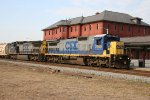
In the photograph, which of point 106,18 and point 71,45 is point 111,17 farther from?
point 71,45

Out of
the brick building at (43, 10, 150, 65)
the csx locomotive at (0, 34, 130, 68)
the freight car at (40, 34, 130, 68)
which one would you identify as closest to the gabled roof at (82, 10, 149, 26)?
the brick building at (43, 10, 150, 65)

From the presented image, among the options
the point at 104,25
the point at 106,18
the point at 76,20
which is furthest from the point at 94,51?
the point at 76,20

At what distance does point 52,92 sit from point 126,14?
70114mm

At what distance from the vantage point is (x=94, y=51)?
94.9ft

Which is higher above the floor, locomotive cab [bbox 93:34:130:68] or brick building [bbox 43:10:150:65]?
brick building [bbox 43:10:150:65]

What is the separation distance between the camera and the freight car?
2683 cm

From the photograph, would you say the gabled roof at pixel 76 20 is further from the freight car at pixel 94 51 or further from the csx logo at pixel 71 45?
the csx logo at pixel 71 45

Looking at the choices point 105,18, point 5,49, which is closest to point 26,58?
point 5,49

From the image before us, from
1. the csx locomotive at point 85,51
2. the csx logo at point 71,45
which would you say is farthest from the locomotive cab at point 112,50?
the csx logo at point 71,45

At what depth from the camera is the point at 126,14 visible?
7888 cm

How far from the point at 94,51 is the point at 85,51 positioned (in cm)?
188

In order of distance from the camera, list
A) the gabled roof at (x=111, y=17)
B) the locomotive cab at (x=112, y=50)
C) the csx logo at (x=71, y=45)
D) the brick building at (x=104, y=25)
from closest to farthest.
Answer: the locomotive cab at (x=112, y=50) → the csx logo at (x=71, y=45) → the brick building at (x=104, y=25) → the gabled roof at (x=111, y=17)

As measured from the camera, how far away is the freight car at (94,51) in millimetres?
26828

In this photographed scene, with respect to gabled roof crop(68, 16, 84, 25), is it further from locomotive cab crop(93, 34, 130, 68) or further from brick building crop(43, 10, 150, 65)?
locomotive cab crop(93, 34, 130, 68)
